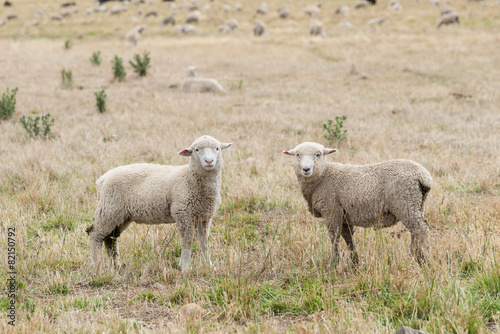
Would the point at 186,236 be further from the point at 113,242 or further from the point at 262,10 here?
the point at 262,10

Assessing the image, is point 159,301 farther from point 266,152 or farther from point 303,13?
point 303,13

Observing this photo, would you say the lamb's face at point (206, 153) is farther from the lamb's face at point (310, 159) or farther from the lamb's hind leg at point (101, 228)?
the lamb's hind leg at point (101, 228)

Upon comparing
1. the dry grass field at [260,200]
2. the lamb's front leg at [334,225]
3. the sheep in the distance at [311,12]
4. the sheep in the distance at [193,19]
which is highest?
the sheep in the distance at [311,12]

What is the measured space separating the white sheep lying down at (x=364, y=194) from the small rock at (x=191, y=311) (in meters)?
1.51

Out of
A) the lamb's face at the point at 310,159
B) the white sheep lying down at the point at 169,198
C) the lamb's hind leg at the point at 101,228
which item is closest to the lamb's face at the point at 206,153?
the white sheep lying down at the point at 169,198

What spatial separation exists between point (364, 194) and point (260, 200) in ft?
7.35

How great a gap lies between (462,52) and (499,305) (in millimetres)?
22937

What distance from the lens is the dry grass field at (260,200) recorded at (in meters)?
3.46

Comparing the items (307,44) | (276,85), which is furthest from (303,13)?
(276,85)

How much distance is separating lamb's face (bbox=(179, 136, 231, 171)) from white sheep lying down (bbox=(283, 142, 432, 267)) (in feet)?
2.62

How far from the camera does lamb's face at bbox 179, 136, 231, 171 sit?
431 cm

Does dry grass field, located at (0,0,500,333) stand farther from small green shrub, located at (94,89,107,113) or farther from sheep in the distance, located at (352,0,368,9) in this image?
sheep in the distance, located at (352,0,368,9)

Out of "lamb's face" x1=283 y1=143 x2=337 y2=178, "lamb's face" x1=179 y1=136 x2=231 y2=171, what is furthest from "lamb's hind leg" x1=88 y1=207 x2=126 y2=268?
"lamb's face" x1=283 y1=143 x2=337 y2=178

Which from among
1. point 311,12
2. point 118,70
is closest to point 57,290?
point 118,70
